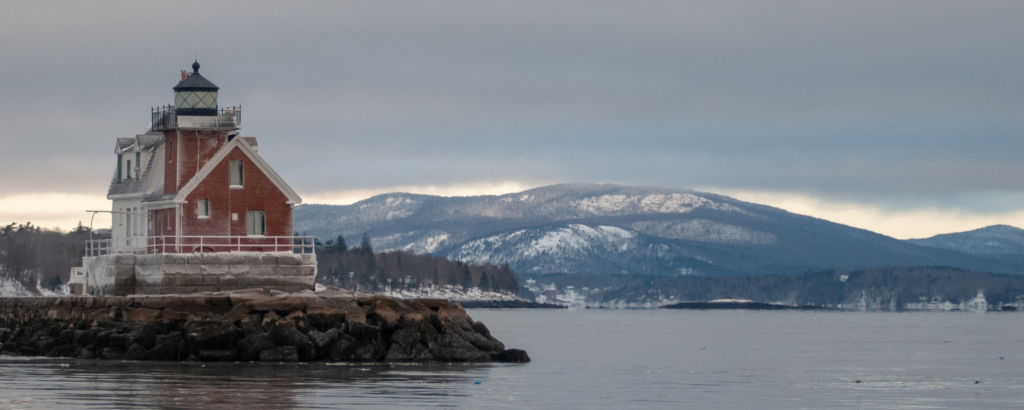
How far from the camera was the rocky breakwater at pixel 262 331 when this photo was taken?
53.6 metres

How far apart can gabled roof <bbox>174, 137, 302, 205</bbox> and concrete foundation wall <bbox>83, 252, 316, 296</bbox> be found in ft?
13.4

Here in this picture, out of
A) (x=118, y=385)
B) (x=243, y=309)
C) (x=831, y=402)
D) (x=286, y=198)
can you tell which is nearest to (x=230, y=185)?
(x=286, y=198)

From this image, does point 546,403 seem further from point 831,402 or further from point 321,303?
point 321,303

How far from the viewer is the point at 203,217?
6450cm

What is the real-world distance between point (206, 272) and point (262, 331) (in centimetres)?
798

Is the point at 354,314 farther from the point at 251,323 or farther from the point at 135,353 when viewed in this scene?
the point at 135,353

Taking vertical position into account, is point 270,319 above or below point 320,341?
above

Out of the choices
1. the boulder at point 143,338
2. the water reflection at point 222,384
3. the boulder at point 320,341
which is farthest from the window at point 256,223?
the water reflection at point 222,384

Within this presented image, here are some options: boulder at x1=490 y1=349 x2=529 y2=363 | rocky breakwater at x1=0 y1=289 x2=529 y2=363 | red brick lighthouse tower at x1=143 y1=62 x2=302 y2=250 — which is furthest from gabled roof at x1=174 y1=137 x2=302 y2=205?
boulder at x1=490 y1=349 x2=529 y2=363

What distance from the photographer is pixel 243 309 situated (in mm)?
55281

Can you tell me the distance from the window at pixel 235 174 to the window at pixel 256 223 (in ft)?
5.51

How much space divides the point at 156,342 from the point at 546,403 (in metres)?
22.6

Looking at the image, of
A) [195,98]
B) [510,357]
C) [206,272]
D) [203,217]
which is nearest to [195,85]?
[195,98]

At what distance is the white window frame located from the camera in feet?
213
